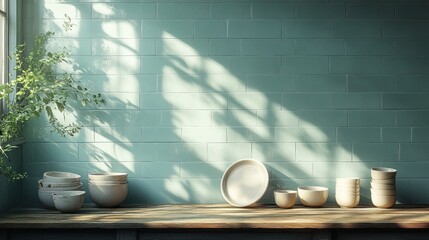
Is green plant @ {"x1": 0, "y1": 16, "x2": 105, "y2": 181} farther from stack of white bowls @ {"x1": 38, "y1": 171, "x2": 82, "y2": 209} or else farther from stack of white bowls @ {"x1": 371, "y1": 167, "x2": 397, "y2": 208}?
stack of white bowls @ {"x1": 371, "y1": 167, "x2": 397, "y2": 208}

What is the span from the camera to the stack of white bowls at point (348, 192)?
4629mm

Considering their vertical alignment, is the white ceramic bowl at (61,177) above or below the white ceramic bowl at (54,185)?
above

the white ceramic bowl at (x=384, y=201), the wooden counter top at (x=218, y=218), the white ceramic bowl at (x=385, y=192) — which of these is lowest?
the wooden counter top at (x=218, y=218)

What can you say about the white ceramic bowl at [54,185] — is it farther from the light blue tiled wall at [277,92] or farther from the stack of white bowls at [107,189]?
the light blue tiled wall at [277,92]

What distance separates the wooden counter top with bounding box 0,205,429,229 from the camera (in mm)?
4047

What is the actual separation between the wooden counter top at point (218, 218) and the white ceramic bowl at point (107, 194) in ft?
0.20

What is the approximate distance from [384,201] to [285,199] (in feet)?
2.48

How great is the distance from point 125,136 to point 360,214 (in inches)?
74.8

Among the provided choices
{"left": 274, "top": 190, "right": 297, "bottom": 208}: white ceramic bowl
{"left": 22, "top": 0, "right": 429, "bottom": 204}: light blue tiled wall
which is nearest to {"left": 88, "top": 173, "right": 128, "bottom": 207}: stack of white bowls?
{"left": 22, "top": 0, "right": 429, "bottom": 204}: light blue tiled wall

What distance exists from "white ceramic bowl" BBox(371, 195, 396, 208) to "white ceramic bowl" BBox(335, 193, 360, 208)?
0.13 meters

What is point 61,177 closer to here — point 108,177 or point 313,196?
point 108,177

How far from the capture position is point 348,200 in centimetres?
464

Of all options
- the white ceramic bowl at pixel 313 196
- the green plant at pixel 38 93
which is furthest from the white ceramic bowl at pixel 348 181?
the green plant at pixel 38 93

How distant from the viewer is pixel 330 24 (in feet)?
15.9
